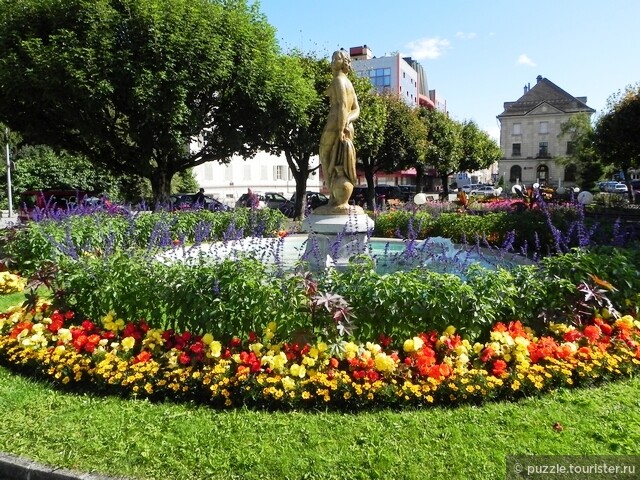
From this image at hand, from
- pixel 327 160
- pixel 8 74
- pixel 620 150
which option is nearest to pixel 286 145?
pixel 8 74

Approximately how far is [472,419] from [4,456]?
3252 millimetres

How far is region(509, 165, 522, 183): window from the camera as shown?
7531cm

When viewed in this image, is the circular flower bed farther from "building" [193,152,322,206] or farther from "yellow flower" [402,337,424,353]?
"building" [193,152,322,206]

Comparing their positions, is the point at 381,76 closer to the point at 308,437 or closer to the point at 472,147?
the point at 472,147

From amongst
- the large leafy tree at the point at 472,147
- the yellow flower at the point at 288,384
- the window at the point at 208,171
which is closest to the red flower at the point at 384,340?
the yellow flower at the point at 288,384

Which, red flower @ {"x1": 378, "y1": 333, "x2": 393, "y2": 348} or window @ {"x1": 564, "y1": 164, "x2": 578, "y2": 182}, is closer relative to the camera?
red flower @ {"x1": 378, "y1": 333, "x2": 393, "y2": 348}

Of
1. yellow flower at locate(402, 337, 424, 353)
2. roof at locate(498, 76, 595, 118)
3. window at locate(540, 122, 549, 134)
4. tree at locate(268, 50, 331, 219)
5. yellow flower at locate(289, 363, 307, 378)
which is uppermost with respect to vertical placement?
roof at locate(498, 76, 595, 118)

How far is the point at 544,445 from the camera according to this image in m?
3.36

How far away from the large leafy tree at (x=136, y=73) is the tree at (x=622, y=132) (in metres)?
17.9

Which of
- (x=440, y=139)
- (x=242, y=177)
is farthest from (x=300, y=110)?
(x=242, y=177)

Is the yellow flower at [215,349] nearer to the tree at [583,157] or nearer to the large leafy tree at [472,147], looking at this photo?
the large leafy tree at [472,147]

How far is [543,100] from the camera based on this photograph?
75.4 metres

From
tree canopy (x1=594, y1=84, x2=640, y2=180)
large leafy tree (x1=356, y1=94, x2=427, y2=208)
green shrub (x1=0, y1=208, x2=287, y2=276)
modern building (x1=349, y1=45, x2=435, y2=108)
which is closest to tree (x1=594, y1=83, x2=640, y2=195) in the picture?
tree canopy (x1=594, y1=84, x2=640, y2=180)

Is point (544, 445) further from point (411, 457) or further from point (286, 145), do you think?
point (286, 145)
